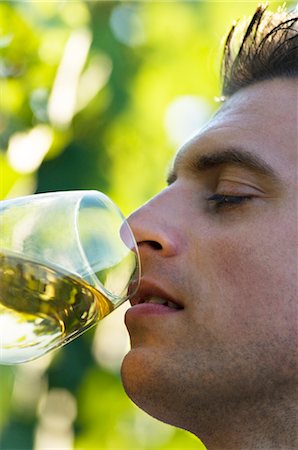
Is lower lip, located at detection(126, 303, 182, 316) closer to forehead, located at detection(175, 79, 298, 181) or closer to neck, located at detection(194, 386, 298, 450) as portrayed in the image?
neck, located at detection(194, 386, 298, 450)

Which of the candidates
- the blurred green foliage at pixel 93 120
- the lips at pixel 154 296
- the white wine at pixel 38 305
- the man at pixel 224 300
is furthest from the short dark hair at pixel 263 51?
the blurred green foliage at pixel 93 120

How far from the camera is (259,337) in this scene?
1.54 meters

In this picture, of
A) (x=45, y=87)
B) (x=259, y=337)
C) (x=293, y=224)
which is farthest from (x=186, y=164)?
(x=45, y=87)

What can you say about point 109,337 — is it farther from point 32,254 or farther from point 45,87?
point 32,254

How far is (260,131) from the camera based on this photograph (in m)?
1.72

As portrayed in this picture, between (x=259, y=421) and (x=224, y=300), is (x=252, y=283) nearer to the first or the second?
(x=224, y=300)

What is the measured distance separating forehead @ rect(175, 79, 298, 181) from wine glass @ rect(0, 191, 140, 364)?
0.33m

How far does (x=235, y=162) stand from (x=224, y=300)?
277 millimetres

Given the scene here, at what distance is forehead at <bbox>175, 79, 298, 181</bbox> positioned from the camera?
1.68 metres

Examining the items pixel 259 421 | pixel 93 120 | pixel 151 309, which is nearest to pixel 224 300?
pixel 151 309

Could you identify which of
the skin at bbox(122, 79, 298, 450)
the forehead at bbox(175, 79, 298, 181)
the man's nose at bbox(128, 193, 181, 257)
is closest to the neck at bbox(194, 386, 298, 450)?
the skin at bbox(122, 79, 298, 450)

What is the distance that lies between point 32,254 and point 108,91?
5411mm

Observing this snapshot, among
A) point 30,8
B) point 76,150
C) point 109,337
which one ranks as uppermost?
point 30,8

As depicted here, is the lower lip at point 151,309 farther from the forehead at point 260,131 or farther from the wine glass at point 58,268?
the forehead at point 260,131
